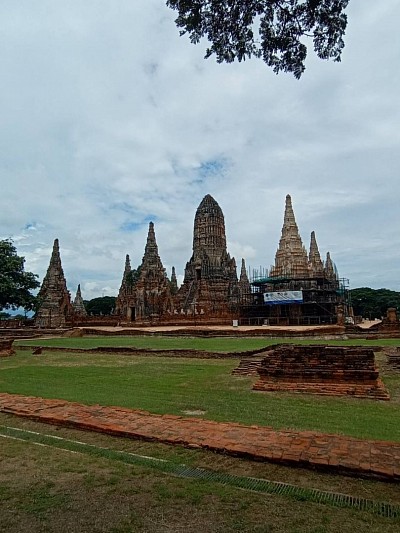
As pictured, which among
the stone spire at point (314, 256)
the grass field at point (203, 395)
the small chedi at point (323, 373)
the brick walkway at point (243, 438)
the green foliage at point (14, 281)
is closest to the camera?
the brick walkway at point (243, 438)

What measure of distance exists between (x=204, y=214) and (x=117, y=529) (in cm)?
5006

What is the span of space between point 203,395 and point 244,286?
151ft

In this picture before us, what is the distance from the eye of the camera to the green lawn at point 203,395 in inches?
234

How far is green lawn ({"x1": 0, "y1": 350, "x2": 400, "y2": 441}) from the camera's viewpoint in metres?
5.95

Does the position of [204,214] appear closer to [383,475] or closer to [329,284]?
[329,284]

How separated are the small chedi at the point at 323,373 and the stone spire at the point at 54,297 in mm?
33682

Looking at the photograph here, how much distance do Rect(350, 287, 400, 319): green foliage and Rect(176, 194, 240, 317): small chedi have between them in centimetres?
2823

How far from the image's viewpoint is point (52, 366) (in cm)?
1277

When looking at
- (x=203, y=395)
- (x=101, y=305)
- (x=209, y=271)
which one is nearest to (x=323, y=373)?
(x=203, y=395)

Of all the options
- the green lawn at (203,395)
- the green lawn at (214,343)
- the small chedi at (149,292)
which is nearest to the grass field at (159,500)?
the green lawn at (203,395)

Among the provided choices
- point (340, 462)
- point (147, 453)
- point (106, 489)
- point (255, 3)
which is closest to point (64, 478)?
point (106, 489)

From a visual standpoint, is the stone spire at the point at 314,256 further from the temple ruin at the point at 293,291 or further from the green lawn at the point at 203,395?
the green lawn at the point at 203,395

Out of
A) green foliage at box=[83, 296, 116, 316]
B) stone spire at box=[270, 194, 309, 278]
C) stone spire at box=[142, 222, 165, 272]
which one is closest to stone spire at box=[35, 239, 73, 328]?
stone spire at box=[142, 222, 165, 272]

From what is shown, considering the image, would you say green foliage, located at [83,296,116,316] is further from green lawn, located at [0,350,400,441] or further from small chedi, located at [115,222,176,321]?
green lawn, located at [0,350,400,441]
